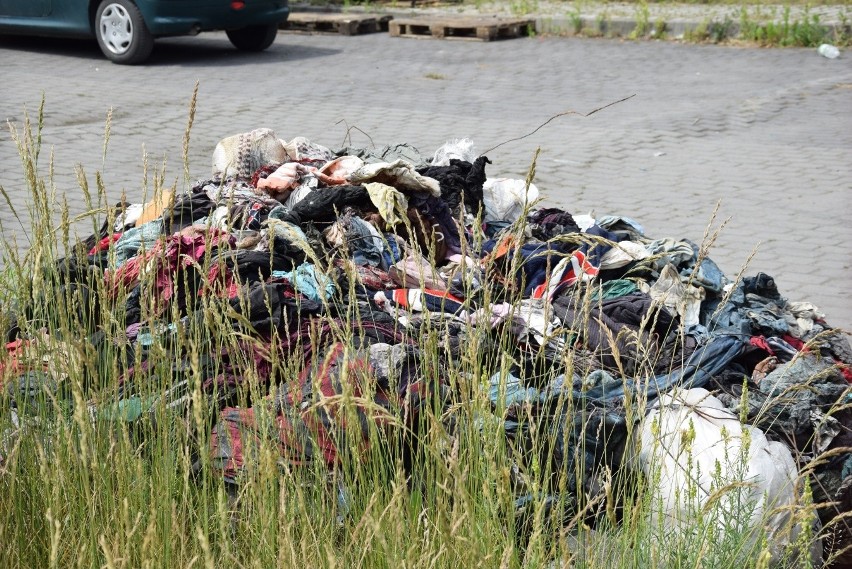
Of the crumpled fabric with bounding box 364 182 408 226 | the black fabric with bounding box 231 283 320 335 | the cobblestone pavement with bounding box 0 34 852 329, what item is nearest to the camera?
the black fabric with bounding box 231 283 320 335

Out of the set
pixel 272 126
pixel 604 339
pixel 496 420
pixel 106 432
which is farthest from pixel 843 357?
pixel 272 126

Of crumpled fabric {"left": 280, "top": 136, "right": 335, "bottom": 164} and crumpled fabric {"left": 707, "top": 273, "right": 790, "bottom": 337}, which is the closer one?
crumpled fabric {"left": 707, "top": 273, "right": 790, "bottom": 337}

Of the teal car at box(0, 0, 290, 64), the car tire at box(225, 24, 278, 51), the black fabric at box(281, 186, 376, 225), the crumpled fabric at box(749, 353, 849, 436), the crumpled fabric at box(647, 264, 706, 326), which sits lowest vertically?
the crumpled fabric at box(749, 353, 849, 436)

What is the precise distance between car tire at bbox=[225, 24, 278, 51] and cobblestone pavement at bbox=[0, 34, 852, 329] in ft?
0.73

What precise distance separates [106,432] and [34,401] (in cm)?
25

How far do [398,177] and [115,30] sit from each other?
866cm

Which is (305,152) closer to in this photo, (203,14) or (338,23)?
(203,14)

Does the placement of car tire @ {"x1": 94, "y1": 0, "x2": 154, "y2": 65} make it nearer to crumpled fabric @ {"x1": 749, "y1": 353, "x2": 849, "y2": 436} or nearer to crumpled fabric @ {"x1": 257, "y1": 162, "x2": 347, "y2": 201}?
crumpled fabric @ {"x1": 257, "y1": 162, "x2": 347, "y2": 201}

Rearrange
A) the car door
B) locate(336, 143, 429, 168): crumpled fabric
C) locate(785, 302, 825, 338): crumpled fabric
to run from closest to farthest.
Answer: locate(785, 302, 825, 338): crumpled fabric, locate(336, 143, 429, 168): crumpled fabric, the car door

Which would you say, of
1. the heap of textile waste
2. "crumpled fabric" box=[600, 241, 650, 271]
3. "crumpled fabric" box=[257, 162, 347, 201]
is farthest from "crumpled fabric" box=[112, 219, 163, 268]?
"crumpled fabric" box=[600, 241, 650, 271]

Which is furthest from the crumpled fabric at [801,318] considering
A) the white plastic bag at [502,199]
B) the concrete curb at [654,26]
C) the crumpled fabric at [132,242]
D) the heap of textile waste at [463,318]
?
the concrete curb at [654,26]

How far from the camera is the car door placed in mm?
12367

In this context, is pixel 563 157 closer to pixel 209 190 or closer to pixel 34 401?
pixel 209 190

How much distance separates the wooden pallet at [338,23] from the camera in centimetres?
1475
